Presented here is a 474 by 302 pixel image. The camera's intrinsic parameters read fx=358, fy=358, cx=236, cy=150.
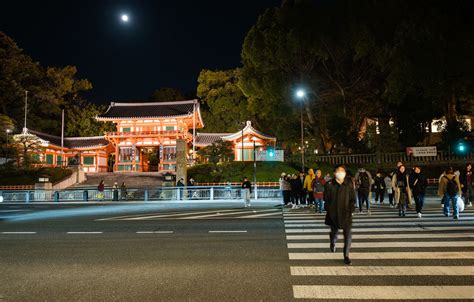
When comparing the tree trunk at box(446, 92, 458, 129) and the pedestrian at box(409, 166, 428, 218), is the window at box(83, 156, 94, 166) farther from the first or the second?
the pedestrian at box(409, 166, 428, 218)

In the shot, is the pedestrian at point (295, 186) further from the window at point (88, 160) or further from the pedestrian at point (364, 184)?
the window at point (88, 160)

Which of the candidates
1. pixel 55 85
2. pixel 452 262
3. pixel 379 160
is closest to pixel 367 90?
pixel 379 160

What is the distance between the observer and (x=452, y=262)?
6.18 m

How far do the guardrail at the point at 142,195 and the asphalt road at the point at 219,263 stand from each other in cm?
1252

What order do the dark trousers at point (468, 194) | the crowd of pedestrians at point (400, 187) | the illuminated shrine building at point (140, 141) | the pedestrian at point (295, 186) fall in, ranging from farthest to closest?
1. the illuminated shrine building at point (140, 141)
2. the pedestrian at point (295, 186)
3. the dark trousers at point (468, 194)
4. the crowd of pedestrians at point (400, 187)

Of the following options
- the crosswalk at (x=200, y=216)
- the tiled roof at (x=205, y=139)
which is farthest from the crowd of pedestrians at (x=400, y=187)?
the tiled roof at (x=205, y=139)

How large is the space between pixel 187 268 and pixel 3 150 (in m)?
42.7

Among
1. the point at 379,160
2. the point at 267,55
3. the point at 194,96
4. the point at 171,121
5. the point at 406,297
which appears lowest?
the point at 406,297

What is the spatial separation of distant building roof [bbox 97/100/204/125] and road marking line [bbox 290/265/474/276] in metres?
41.4

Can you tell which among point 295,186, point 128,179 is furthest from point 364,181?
point 128,179

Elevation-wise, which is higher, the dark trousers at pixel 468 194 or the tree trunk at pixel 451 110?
the tree trunk at pixel 451 110

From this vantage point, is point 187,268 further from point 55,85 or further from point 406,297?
point 55,85

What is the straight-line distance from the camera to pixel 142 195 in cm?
2455

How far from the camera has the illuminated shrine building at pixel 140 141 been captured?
45.3 metres
